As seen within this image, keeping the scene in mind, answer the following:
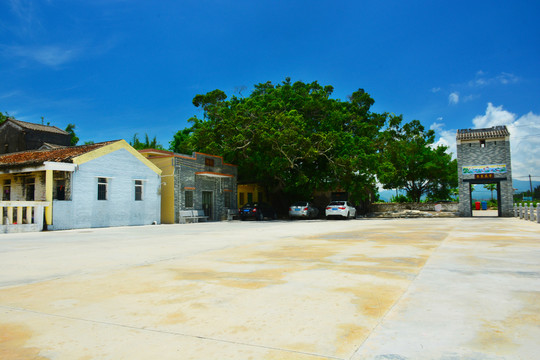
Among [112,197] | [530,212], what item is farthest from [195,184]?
[530,212]

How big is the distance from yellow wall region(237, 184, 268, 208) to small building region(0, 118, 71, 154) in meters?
18.2

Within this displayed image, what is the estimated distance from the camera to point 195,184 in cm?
2770

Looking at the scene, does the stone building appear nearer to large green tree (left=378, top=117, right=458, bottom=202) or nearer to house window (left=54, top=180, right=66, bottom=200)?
large green tree (left=378, top=117, right=458, bottom=202)

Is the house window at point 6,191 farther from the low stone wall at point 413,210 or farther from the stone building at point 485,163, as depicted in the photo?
the stone building at point 485,163

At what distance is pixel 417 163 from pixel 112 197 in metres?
35.2


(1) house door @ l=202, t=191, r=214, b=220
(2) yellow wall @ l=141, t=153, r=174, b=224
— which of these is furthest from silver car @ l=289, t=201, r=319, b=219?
(2) yellow wall @ l=141, t=153, r=174, b=224

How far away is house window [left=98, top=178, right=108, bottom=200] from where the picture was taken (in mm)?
21375

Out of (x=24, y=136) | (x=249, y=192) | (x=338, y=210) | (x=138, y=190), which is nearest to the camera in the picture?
(x=138, y=190)

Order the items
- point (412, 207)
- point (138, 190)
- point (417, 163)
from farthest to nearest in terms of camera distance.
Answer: point (417, 163), point (412, 207), point (138, 190)

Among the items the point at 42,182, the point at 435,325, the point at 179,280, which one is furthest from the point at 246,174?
the point at 435,325

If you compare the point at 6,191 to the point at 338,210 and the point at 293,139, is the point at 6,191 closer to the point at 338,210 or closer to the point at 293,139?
the point at 293,139

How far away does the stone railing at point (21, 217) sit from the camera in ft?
55.0

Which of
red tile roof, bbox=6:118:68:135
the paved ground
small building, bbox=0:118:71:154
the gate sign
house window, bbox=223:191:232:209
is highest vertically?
red tile roof, bbox=6:118:68:135

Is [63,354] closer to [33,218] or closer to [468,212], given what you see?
[33,218]
